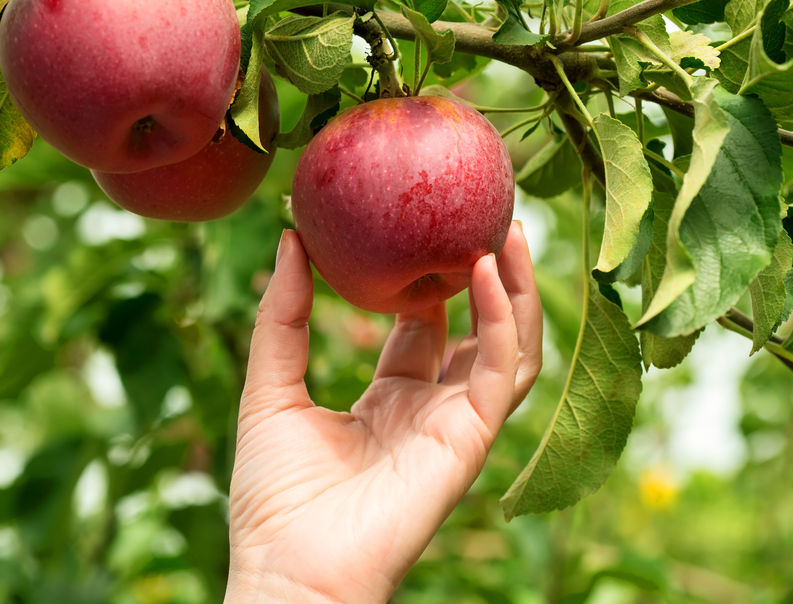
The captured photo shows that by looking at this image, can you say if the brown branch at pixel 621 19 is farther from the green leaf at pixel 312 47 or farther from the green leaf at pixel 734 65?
the green leaf at pixel 312 47

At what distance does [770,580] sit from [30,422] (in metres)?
2.91

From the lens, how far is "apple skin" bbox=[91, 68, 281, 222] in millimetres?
824

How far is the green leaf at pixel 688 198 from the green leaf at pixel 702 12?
239 millimetres

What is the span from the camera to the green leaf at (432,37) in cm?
68

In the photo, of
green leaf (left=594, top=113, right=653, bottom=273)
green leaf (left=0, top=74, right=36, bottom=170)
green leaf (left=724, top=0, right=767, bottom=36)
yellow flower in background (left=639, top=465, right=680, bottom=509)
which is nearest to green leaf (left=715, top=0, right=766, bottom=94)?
green leaf (left=724, top=0, right=767, bottom=36)

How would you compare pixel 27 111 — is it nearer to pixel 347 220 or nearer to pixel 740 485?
pixel 347 220

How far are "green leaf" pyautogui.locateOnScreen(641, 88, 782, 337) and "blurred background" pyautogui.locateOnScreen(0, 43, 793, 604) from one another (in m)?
0.45

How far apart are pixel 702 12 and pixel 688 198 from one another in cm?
34

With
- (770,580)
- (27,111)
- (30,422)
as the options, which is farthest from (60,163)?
(770,580)

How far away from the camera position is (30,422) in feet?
11.4

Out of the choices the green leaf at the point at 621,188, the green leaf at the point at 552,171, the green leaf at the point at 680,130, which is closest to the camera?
the green leaf at the point at 621,188

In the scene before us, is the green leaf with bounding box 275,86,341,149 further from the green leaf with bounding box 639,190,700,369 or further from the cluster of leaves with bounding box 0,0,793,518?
the green leaf with bounding box 639,190,700,369

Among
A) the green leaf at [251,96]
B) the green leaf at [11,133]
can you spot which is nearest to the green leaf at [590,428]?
the green leaf at [251,96]

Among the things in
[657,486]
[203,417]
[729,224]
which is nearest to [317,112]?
[729,224]
